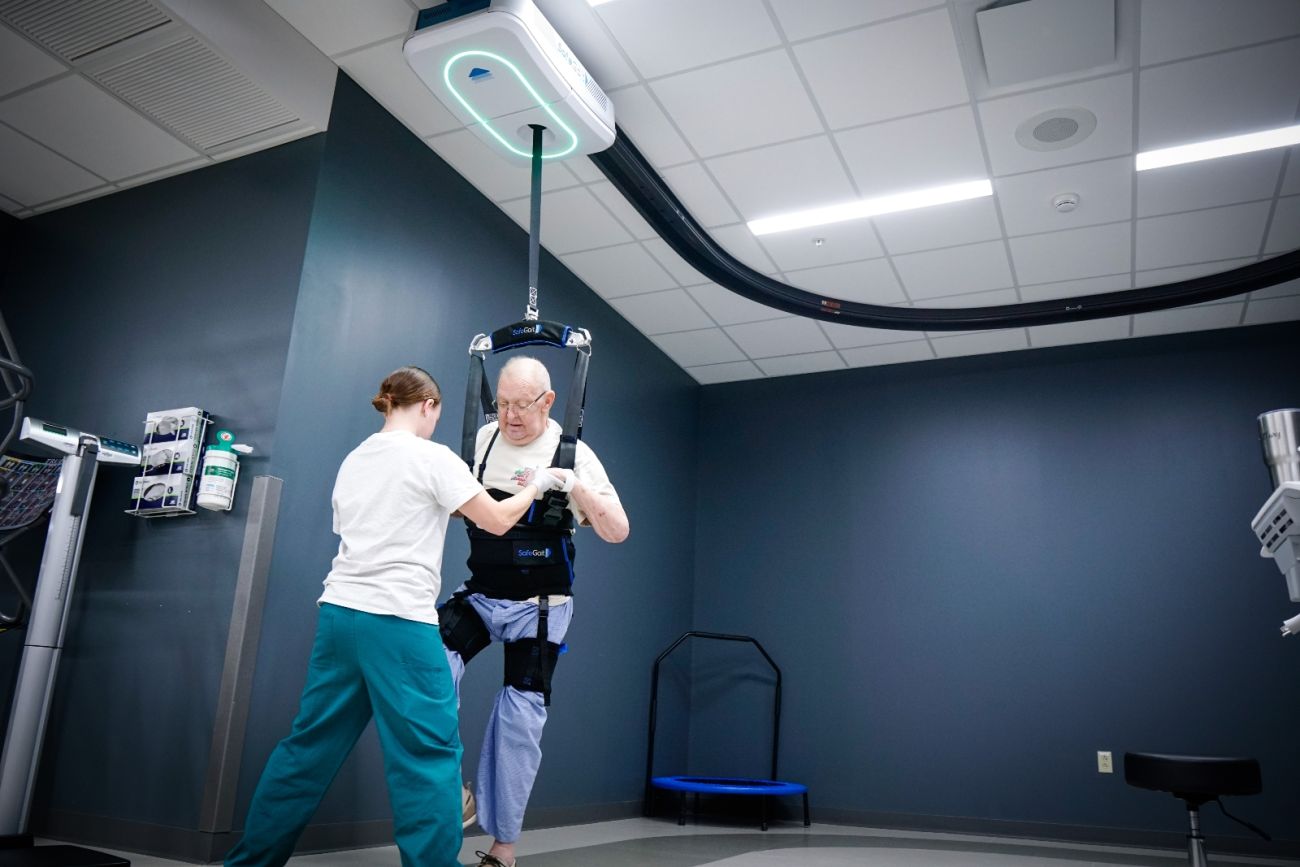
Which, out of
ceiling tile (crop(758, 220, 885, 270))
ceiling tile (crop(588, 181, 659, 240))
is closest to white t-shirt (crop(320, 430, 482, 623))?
ceiling tile (crop(588, 181, 659, 240))

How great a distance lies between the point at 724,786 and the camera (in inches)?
204

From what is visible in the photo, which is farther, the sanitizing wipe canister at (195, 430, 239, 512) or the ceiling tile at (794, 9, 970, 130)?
the ceiling tile at (794, 9, 970, 130)

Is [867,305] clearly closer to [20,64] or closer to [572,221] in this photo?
[572,221]

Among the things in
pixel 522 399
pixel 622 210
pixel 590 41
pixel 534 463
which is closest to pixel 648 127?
pixel 590 41

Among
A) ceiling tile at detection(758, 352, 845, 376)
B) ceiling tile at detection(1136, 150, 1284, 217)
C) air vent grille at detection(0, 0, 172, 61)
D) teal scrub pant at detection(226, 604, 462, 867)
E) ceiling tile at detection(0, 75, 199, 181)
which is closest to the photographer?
teal scrub pant at detection(226, 604, 462, 867)

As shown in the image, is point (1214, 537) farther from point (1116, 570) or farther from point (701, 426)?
point (701, 426)

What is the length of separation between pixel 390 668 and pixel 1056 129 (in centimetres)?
351

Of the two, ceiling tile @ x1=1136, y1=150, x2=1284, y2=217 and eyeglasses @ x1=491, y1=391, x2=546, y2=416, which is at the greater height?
ceiling tile @ x1=1136, y1=150, x2=1284, y2=217

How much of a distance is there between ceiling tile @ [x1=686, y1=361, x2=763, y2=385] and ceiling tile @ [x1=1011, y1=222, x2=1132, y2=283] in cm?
209

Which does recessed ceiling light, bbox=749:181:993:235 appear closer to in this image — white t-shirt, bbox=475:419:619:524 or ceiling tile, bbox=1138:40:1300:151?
ceiling tile, bbox=1138:40:1300:151

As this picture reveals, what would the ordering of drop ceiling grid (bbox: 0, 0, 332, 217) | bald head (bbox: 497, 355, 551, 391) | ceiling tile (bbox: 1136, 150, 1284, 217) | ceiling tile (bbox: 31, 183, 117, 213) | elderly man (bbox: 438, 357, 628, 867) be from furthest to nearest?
ceiling tile (bbox: 31, 183, 117, 213)
ceiling tile (bbox: 1136, 150, 1284, 217)
drop ceiling grid (bbox: 0, 0, 332, 217)
bald head (bbox: 497, 355, 551, 391)
elderly man (bbox: 438, 357, 628, 867)

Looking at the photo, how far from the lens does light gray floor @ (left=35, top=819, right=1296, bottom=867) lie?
11.6ft

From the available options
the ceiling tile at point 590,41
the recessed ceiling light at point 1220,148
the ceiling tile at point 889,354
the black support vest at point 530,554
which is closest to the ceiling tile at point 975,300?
the ceiling tile at point 889,354

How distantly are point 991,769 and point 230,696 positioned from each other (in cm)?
442
